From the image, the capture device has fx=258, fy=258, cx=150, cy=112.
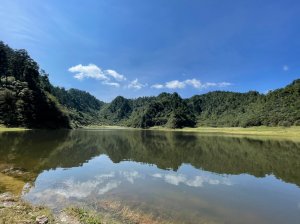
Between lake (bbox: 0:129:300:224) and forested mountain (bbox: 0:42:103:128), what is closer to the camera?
lake (bbox: 0:129:300:224)

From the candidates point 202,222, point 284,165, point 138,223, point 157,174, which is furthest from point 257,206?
point 284,165

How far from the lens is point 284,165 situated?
39625mm

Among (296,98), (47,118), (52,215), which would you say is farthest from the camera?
(296,98)

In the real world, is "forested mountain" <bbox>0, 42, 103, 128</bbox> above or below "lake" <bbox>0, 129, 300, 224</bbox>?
above

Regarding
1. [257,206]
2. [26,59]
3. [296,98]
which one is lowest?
[257,206]

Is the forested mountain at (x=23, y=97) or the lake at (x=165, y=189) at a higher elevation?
the forested mountain at (x=23, y=97)

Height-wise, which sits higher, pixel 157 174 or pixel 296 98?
pixel 296 98

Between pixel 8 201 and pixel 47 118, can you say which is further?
pixel 47 118

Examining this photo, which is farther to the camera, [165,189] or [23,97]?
[23,97]

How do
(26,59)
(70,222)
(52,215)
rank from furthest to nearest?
(26,59) < (52,215) < (70,222)

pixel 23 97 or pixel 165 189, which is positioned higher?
pixel 23 97

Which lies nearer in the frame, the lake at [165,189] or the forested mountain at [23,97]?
the lake at [165,189]

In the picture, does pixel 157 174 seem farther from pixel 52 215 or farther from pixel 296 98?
pixel 296 98

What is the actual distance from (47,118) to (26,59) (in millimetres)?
39432
